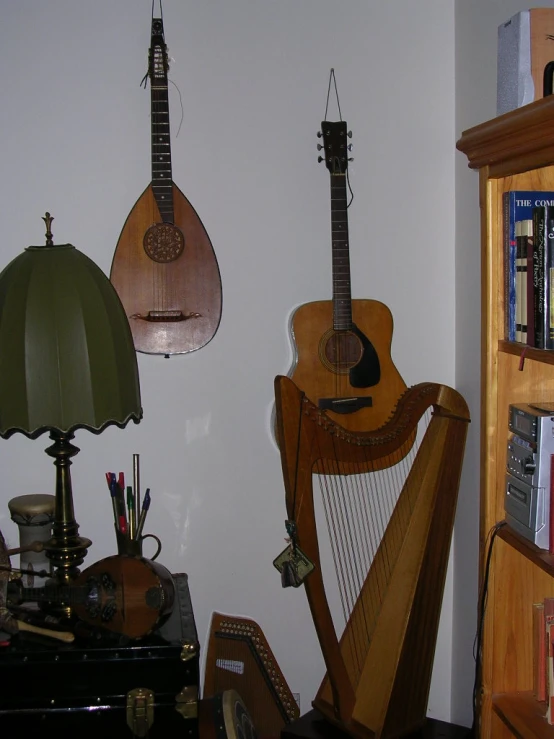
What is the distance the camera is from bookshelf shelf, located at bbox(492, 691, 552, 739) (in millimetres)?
1406

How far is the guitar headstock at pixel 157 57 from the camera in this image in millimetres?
2064

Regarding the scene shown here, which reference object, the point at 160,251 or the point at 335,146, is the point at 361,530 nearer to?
the point at 160,251

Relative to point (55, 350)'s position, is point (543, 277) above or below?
above

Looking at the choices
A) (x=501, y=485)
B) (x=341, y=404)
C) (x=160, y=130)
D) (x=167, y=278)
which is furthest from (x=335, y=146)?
(x=501, y=485)

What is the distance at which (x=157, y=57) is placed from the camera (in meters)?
2.07

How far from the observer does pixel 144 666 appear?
5.37 feet

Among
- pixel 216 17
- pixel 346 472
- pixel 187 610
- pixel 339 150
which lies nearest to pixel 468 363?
pixel 346 472

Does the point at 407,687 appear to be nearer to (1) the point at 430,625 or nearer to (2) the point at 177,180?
(1) the point at 430,625

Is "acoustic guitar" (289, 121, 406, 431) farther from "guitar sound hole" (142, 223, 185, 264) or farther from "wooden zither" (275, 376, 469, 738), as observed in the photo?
"guitar sound hole" (142, 223, 185, 264)

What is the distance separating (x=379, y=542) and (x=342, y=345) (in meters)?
0.54

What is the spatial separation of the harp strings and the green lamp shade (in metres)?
0.63

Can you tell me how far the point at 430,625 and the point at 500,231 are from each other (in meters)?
1.07

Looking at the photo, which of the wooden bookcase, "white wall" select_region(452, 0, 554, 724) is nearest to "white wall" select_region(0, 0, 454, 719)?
"white wall" select_region(452, 0, 554, 724)

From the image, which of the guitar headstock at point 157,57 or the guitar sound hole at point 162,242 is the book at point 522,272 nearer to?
the guitar sound hole at point 162,242
